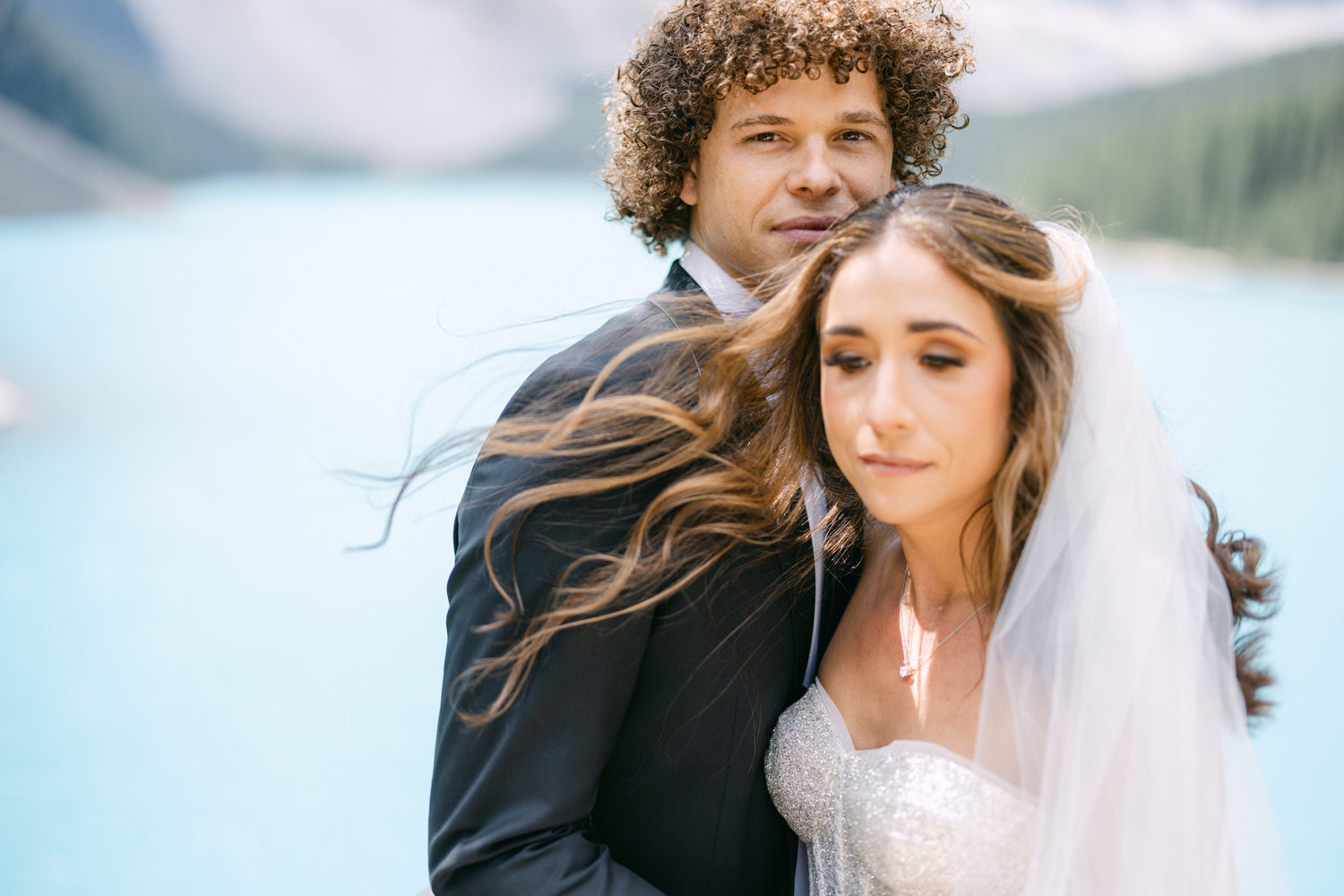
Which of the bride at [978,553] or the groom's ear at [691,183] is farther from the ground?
the groom's ear at [691,183]

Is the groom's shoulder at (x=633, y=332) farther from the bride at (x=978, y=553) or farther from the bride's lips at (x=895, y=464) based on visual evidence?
the bride's lips at (x=895, y=464)

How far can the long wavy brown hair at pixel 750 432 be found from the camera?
1.33 m

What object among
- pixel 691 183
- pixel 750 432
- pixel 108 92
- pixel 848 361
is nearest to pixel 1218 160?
pixel 691 183

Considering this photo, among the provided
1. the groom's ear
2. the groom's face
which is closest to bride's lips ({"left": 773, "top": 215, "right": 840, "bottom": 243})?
the groom's face

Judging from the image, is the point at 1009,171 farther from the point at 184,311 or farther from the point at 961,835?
the point at 961,835

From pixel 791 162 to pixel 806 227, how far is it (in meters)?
0.10

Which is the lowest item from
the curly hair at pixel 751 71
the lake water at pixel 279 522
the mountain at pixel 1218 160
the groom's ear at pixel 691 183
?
the lake water at pixel 279 522

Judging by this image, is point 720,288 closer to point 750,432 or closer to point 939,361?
point 750,432

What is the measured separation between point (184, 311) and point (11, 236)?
3509mm

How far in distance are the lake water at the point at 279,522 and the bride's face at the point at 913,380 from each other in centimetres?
41

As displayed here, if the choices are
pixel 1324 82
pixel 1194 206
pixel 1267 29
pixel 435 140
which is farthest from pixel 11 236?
pixel 1267 29

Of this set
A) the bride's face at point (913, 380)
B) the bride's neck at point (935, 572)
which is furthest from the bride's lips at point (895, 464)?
the bride's neck at point (935, 572)

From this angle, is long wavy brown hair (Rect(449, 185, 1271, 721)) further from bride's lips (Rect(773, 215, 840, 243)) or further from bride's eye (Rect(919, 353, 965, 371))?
bride's lips (Rect(773, 215, 840, 243))

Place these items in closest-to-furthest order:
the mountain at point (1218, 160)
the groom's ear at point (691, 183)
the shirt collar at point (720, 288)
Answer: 1. the shirt collar at point (720, 288)
2. the groom's ear at point (691, 183)
3. the mountain at point (1218, 160)
